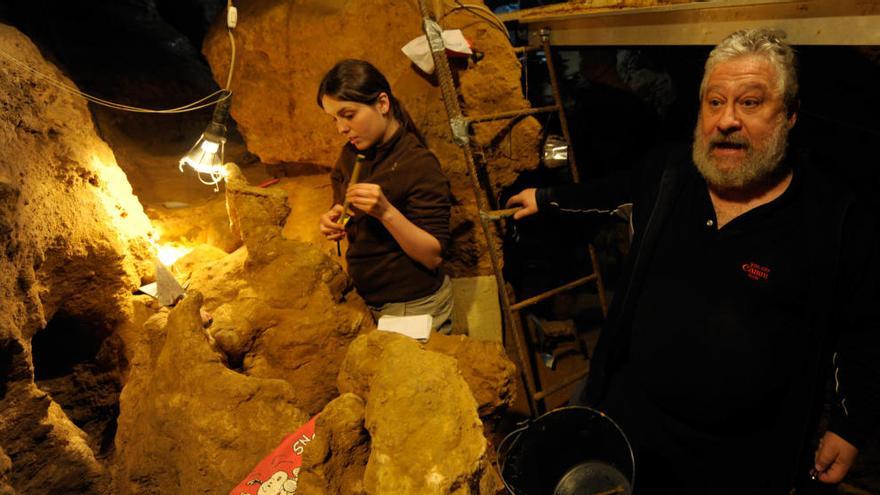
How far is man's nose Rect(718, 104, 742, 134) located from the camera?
1825 mm

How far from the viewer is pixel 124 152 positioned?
5012 millimetres

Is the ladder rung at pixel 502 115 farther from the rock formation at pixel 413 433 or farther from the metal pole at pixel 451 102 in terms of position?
the rock formation at pixel 413 433

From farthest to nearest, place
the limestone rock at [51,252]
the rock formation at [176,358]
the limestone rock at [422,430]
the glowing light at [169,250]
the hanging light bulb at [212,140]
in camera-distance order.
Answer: the glowing light at [169,250] → the hanging light bulb at [212,140] → the limestone rock at [51,252] → the rock formation at [176,358] → the limestone rock at [422,430]

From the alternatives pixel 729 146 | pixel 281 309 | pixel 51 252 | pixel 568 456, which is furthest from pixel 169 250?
pixel 729 146

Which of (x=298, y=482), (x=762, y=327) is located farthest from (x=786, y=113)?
(x=298, y=482)

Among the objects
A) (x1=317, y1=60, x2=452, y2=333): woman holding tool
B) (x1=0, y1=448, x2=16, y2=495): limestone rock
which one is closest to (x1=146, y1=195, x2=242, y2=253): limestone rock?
(x1=317, y1=60, x2=452, y2=333): woman holding tool

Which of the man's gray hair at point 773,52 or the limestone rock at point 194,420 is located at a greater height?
the man's gray hair at point 773,52

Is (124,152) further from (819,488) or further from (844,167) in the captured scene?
(844,167)

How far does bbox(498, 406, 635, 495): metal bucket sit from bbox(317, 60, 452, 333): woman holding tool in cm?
108

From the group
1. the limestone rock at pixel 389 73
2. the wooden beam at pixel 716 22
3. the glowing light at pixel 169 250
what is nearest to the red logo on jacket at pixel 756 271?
the wooden beam at pixel 716 22

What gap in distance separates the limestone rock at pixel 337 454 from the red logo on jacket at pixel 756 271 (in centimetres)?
161

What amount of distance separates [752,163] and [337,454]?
1.95 meters

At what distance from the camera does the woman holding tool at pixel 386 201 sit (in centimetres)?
230

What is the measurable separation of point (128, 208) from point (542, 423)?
3.27 metres
